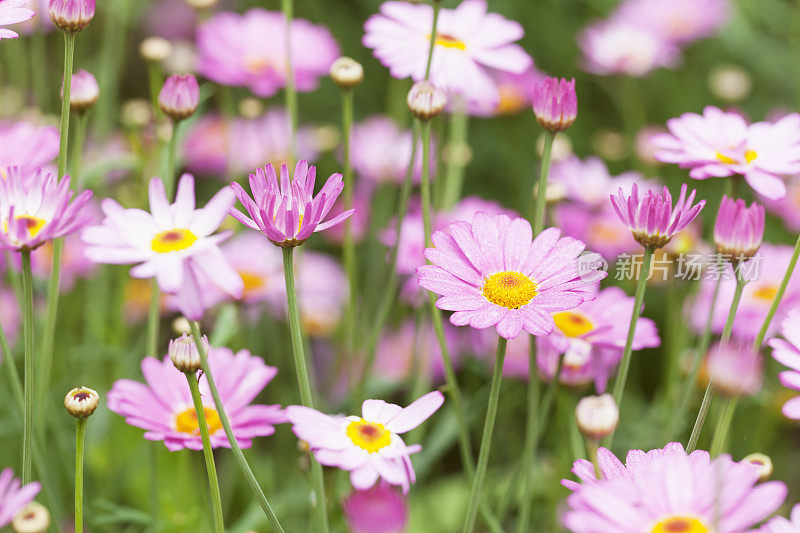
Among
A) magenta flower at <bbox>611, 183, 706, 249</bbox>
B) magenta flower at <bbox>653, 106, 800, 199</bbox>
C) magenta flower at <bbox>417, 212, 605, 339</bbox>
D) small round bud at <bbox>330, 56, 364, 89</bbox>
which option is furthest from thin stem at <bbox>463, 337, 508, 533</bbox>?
small round bud at <bbox>330, 56, 364, 89</bbox>

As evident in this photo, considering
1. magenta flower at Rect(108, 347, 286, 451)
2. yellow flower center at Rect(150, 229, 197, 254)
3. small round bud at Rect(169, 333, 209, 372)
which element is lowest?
magenta flower at Rect(108, 347, 286, 451)

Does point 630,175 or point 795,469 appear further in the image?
point 795,469

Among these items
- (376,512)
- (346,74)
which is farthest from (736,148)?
(376,512)

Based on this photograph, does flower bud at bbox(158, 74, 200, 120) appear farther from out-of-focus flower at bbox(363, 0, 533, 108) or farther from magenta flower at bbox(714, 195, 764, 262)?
magenta flower at bbox(714, 195, 764, 262)

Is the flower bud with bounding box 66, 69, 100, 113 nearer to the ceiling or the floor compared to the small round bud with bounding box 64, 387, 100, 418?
nearer to the ceiling

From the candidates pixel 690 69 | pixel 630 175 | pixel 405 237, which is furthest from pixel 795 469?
pixel 690 69

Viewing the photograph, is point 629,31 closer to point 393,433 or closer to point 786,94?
point 786,94
